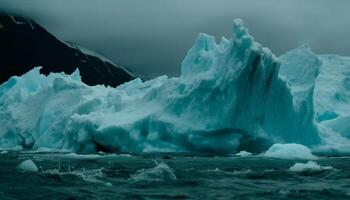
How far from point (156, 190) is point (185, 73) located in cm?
1813

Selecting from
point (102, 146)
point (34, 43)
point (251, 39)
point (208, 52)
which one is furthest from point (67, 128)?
point (34, 43)

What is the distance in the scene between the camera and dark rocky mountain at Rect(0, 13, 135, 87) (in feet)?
206

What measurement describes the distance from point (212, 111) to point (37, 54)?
148 ft

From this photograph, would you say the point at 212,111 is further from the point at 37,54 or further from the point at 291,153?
the point at 37,54

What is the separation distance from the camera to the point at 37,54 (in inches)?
2606

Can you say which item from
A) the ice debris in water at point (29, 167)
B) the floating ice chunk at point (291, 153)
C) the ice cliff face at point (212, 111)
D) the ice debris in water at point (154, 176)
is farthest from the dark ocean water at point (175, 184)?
the ice cliff face at point (212, 111)

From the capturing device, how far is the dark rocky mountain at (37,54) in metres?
62.8

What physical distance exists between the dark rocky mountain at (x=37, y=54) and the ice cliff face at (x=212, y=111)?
32.9 metres

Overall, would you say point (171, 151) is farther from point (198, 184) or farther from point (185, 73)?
point (198, 184)

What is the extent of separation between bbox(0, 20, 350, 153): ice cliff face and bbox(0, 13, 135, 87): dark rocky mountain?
32.9 metres

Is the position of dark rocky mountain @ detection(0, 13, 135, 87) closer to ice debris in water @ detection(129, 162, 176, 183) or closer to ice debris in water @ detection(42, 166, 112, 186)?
ice debris in water @ detection(42, 166, 112, 186)

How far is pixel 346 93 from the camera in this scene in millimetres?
35156

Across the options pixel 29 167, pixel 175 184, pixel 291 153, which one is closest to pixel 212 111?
pixel 291 153

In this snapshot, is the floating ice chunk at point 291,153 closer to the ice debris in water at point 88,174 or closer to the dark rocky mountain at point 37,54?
the ice debris in water at point 88,174
